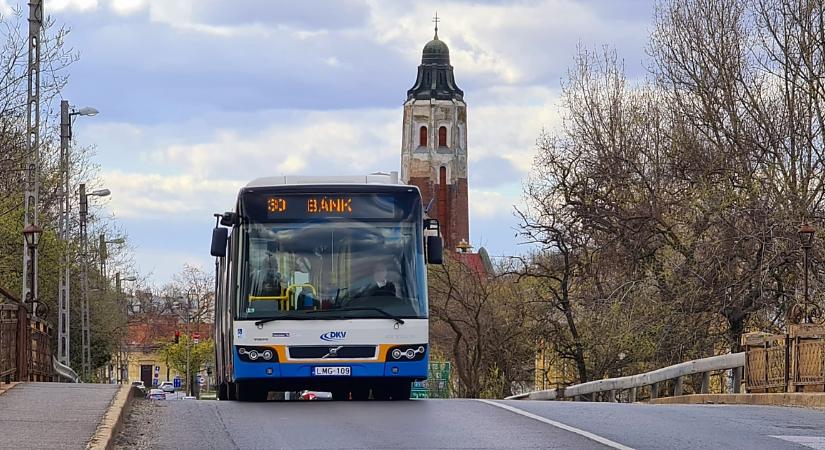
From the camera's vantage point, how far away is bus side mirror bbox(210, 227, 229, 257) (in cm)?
1989

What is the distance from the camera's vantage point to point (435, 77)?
506 feet

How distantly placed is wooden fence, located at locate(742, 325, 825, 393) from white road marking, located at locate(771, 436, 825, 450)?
29.2 feet

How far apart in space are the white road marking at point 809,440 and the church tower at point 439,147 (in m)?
135

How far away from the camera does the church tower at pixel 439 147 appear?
493 ft

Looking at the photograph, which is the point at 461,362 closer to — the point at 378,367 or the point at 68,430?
the point at 378,367

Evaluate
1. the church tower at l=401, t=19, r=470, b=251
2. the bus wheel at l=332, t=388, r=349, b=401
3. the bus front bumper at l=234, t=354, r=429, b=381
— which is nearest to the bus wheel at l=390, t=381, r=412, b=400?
the bus wheel at l=332, t=388, r=349, b=401

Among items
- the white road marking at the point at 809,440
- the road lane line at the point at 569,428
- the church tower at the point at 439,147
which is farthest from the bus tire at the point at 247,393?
the church tower at the point at 439,147

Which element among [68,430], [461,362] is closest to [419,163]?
[461,362]

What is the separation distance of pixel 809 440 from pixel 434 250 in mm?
8071

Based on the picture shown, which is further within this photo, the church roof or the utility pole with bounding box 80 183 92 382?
the church roof

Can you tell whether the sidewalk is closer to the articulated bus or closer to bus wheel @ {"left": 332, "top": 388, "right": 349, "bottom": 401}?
the articulated bus

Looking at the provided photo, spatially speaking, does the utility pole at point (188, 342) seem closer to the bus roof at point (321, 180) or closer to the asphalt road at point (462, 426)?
the bus roof at point (321, 180)

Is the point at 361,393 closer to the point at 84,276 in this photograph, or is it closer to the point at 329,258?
the point at 329,258

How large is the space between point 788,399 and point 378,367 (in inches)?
256
